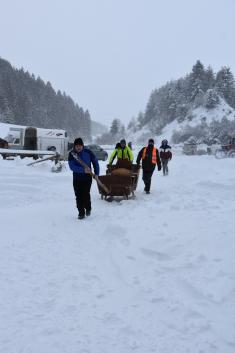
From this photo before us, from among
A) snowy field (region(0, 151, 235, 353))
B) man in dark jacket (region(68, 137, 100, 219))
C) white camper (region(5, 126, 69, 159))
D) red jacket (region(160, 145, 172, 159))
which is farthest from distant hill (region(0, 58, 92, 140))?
snowy field (region(0, 151, 235, 353))

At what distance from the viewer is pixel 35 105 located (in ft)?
313

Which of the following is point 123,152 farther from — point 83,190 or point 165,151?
point 165,151

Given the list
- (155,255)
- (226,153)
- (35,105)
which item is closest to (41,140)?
(226,153)

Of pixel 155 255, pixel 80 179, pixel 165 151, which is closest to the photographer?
pixel 155 255

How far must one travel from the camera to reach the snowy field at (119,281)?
3.09 meters

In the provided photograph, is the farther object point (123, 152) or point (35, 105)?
point (35, 105)

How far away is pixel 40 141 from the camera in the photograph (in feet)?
108

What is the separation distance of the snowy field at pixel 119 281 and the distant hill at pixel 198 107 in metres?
71.4

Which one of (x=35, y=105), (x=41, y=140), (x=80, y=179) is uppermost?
(x=35, y=105)

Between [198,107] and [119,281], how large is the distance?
94.9m

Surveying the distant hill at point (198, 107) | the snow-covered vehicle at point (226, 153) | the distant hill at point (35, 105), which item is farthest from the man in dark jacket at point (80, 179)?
the distant hill at point (35, 105)

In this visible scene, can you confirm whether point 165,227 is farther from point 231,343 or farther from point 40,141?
point 40,141

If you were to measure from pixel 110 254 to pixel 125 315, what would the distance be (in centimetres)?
191

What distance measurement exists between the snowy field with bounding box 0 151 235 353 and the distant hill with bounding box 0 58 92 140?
74283mm
